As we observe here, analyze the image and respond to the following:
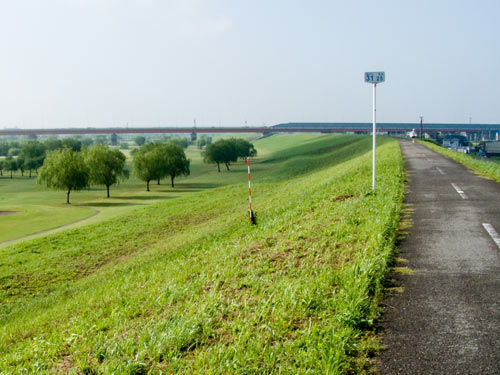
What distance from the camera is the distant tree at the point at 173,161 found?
235 ft

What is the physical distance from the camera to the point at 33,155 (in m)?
118

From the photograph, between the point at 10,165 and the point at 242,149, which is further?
the point at 242,149

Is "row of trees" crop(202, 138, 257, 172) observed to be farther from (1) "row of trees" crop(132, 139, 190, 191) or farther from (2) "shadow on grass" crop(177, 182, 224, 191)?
(2) "shadow on grass" crop(177, 182, 224, 191)

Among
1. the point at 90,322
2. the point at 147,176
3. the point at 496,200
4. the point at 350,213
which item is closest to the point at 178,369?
the point at 90,322

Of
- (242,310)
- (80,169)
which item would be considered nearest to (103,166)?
(80,169)

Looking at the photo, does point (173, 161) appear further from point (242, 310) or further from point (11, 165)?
point (242, 310)

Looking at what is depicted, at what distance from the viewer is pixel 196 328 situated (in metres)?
6.02

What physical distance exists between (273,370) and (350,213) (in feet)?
26.4

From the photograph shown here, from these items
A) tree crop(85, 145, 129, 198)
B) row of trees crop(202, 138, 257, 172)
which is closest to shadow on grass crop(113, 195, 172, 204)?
tree crop(85, 145, 129, 198)

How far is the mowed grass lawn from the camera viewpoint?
3392cm

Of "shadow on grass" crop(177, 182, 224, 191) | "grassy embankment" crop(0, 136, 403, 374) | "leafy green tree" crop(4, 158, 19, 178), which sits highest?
"grassy embankment" crop(0, 136, 403, 374)

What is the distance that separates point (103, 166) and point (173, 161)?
1354 cm

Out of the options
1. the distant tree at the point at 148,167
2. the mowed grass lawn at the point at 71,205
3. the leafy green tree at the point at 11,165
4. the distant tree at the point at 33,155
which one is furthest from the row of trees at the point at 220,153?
the leafy green tree at the point at 11,165

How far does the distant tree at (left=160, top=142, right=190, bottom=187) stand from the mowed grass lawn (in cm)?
241
